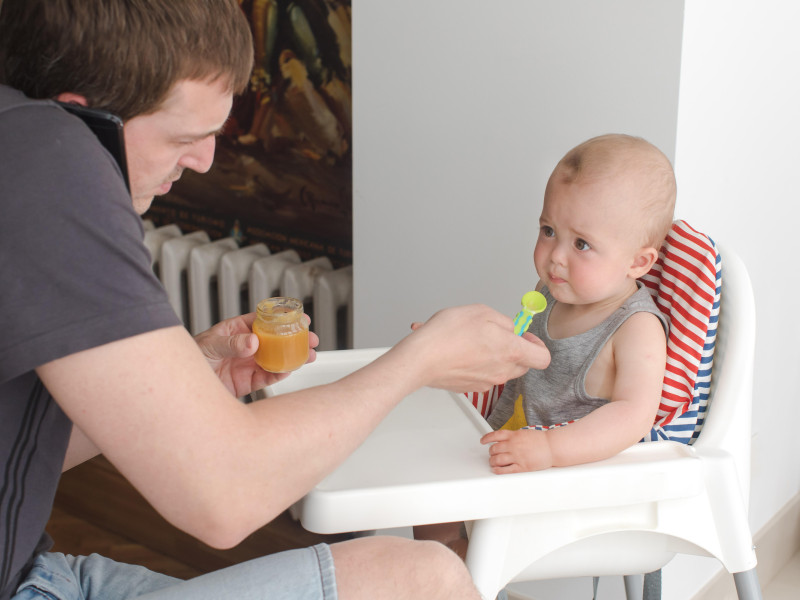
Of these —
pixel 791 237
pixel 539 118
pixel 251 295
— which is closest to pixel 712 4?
pixel 539 118

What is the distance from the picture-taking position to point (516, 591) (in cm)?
183

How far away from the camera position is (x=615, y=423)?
44.2 inches

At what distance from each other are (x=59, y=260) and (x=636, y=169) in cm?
80

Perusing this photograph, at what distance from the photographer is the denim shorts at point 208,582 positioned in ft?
2.87

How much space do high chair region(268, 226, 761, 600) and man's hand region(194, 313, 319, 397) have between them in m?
0.04

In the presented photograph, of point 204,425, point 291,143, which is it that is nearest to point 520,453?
point 204,425

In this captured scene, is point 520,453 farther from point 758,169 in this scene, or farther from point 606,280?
point 758,169

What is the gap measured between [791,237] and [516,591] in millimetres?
981

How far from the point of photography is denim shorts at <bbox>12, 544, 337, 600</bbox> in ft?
2.87

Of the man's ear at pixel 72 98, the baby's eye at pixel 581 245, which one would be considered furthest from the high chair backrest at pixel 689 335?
the man's ear at pixel 72 98

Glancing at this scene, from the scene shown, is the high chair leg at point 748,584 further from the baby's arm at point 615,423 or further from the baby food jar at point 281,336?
the baby food jar at point 281,336

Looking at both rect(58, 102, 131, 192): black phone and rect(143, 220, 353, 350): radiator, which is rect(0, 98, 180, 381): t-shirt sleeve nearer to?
rect(58, 102, 131, 192): black phone

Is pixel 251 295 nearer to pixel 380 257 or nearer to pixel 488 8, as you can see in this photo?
pixel 380 257

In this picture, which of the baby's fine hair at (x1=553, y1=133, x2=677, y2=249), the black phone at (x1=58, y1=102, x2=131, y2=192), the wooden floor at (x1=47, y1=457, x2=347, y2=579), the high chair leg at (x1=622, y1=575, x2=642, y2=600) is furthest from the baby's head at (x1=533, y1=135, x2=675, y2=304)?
the wooden floor at (x1=47, y1=457, x2=347, y2=579)
